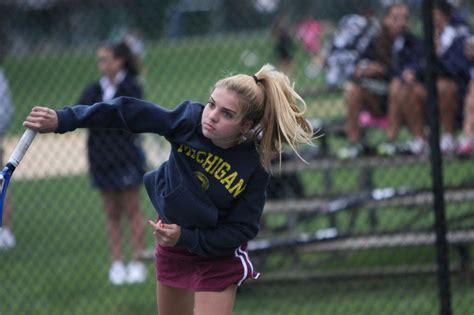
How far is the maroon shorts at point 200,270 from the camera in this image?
160 inches

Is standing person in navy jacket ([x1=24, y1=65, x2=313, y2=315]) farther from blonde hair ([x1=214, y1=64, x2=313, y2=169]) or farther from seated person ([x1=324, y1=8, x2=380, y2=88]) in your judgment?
seated person ([x1=324, y1=8, x2=380, y2=88])

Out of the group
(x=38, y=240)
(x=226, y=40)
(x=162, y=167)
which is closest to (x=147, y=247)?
(x=38, y=240)

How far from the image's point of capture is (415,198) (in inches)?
253

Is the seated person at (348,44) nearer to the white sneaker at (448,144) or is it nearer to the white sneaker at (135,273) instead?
the white sneaker at (448,144)

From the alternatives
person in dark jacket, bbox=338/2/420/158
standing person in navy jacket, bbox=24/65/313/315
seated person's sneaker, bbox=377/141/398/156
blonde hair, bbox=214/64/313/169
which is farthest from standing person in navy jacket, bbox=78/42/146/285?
blonde hair, bbox=214/64/313/169

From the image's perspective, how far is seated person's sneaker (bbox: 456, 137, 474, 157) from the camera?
21.5 feet

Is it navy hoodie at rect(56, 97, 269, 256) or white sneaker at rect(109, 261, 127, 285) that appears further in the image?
white sneaker at rect(109, 261, 127, 285)

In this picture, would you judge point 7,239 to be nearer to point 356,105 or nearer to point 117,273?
point 117,273

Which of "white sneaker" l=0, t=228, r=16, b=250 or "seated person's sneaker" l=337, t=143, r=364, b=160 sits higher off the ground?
"seated person's sneaker" l=337, t=143, r=364, b=160

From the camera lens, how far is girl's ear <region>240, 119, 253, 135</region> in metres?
3.97

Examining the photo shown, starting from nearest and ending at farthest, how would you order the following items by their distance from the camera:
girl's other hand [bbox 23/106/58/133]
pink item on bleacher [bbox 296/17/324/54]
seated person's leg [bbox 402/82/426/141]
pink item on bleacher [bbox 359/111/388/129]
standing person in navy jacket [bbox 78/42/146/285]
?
girl's other hand [bbox 23/106/58/133] → standing person in navy jacket [bbox 78/42/146/285] → seated person's leg [bbox 402/82/426/141] → pink item on bleacher [bbox 296/17/324/54] → pink item on bleacher [bbox 359/111/388/129]

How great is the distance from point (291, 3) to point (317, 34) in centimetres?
81

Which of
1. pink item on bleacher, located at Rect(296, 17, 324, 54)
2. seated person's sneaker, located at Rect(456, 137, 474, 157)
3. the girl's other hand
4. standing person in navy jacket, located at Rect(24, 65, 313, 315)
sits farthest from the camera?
pink item on bleacher, located at Rect(296, 17, 324, 54)

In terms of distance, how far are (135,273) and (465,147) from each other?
2.54 m
